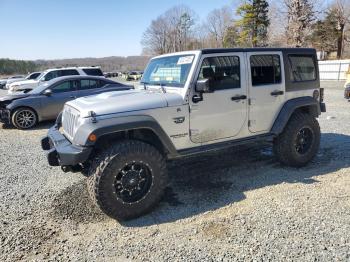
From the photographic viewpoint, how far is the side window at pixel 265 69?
4344 millimetres

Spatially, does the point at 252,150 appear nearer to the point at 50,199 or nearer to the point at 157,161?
the point at 157,161

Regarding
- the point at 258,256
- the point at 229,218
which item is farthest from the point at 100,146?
the point at 258,256

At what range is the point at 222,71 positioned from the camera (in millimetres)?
4070

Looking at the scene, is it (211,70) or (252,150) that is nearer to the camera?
(211,70)

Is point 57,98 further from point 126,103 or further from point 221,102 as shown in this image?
point 221,102

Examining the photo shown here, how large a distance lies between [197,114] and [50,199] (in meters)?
2.40

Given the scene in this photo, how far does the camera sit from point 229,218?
134 inches

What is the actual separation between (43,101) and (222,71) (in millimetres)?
6770

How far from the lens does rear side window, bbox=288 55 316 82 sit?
479 centimetres

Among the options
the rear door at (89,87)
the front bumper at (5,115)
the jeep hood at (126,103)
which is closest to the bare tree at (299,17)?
the rear door at (89,87)

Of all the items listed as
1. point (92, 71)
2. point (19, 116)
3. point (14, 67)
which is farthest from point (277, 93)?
point (14, 67)

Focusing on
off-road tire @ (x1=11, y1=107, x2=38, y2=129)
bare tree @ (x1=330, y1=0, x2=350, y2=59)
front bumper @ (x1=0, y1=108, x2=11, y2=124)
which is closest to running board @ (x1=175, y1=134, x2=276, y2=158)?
off-road tire @ (x1=11, y1=107, x2=38, y2=129)

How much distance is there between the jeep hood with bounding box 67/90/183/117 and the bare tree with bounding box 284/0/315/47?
2658 cm

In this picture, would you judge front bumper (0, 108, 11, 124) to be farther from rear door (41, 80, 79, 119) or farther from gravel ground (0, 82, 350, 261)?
gravel ground (0, 82, 350, 261)
